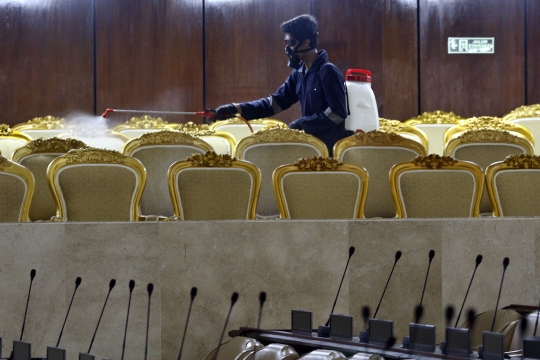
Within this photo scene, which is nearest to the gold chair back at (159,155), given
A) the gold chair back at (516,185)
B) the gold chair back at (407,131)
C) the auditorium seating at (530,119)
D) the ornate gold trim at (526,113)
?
the gold chair back at (516,185)

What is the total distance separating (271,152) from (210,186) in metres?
0.50

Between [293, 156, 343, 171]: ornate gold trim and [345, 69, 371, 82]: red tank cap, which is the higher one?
[345, 69, 371, 82]: red tank cap

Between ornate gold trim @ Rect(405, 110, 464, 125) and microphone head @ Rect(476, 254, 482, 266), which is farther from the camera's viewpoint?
ornate gold trim @ Rect(405, 110, 464, 125)

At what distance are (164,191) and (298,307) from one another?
120 centimetres

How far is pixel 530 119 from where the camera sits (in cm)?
502

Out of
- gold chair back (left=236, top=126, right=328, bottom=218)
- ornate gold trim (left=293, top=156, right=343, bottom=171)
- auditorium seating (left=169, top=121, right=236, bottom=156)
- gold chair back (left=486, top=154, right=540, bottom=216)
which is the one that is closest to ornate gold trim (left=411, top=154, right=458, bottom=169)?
gold chair back (left=486, top=154, right=540, bottom=216)

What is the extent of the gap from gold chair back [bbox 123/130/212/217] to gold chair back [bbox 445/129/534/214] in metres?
1.08

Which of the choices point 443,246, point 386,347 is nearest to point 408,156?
point 443,246

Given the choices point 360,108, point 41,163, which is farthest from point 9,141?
point 360,108

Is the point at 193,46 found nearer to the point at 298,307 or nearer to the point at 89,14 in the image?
the point at 89,14

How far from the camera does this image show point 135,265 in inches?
96.6

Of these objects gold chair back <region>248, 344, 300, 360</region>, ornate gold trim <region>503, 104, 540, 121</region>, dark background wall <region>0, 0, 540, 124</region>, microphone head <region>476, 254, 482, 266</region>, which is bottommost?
gold chair back <region>248, 344, 300, 360</region>

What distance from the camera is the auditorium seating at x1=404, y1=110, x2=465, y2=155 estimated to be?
5.02 meters

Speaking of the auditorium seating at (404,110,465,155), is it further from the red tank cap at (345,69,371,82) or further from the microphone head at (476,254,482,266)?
A: the microphone head at (476,254,482,266)
